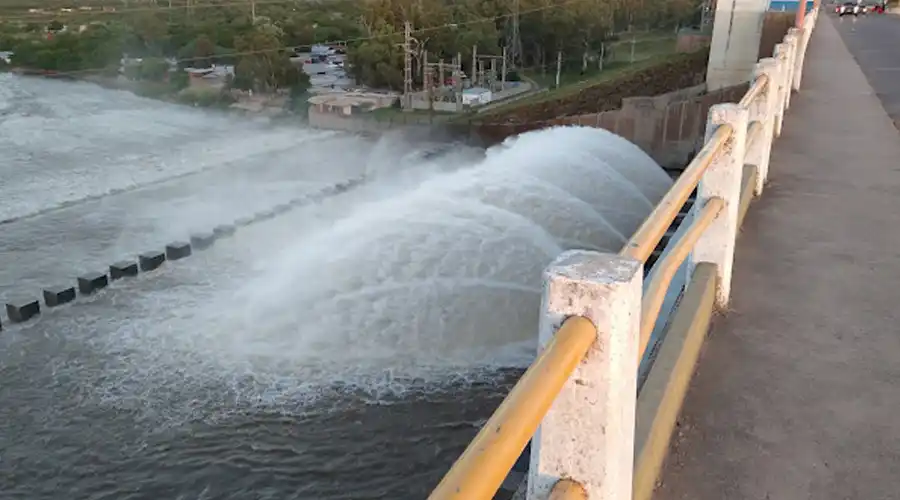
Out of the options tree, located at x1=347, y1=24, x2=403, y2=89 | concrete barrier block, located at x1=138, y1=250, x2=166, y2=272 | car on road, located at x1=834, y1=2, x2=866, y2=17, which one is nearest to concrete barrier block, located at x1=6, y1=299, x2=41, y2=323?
concrete barrier block, located at x1=138, y1=250, x2=166, y2=272

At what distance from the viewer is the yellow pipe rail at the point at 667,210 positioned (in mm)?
2250

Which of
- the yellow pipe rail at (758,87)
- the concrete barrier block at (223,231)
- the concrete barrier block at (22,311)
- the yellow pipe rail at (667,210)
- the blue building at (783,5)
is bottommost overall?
the concrete barrier block at (22,311)

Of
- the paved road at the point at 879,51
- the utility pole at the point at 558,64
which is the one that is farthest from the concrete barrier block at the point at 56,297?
the utility pole at the point at 558,64

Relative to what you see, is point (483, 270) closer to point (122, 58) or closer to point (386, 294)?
point (386, 294)

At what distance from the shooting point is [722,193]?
4.38 metres

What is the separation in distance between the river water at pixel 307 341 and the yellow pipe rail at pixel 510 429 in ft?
23.1

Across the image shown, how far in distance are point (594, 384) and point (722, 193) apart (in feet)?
8.89

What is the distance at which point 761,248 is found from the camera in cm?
560

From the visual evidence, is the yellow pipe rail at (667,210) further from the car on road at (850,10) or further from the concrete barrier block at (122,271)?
the car on road at (850,10)

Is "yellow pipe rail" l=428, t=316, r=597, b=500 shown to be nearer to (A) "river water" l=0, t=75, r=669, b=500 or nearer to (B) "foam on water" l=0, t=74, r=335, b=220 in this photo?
(A) "river water" l=0, t=75, r=669, b=500

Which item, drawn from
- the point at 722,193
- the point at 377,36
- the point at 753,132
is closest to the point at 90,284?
the point at 753,132

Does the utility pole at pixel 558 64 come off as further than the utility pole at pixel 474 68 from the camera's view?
Yes

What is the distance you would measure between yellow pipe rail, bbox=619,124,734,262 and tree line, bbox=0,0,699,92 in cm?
5388

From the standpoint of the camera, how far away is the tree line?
5734cm
